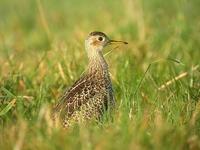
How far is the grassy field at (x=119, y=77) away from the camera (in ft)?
20.9

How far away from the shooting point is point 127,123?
663 cm

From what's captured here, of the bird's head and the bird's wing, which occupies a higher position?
the bird's head

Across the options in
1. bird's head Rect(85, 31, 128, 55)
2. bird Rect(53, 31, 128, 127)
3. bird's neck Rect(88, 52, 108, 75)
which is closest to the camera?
bird Rect(53, 31, 128, 127)

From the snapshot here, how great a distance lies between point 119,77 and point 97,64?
796mm

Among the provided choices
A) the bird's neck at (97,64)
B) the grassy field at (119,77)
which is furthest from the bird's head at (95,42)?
the grassy field at (119,77)

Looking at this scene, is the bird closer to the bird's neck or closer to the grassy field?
the bird's neck

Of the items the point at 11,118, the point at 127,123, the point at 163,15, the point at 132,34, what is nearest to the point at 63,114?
the point at 11,118

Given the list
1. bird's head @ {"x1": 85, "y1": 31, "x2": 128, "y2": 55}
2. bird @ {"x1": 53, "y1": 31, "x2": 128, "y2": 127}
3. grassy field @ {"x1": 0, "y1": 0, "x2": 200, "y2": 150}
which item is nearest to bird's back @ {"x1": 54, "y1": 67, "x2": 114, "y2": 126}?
bird @ {"x1": 53, "y1": 31, "x2": 128, "y2": 127}

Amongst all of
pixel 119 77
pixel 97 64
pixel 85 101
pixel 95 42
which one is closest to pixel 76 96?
pixel 85 101

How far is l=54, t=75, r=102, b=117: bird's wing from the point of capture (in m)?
7.82

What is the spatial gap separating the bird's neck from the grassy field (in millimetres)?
322

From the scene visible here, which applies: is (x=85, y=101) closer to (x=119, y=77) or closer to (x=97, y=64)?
(x=97, y=64)

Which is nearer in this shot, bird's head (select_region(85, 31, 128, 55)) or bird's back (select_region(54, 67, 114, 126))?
bird's back (select_region(54, 67, 114, 126))

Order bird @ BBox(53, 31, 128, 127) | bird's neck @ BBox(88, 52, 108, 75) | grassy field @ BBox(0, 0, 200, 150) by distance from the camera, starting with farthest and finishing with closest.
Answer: bird's neck @ BBox(88, 52, 108, 75), bird @ BBox(53, 31, 128, 127), grassy field @ BBox(0, 0, 200, 150)
